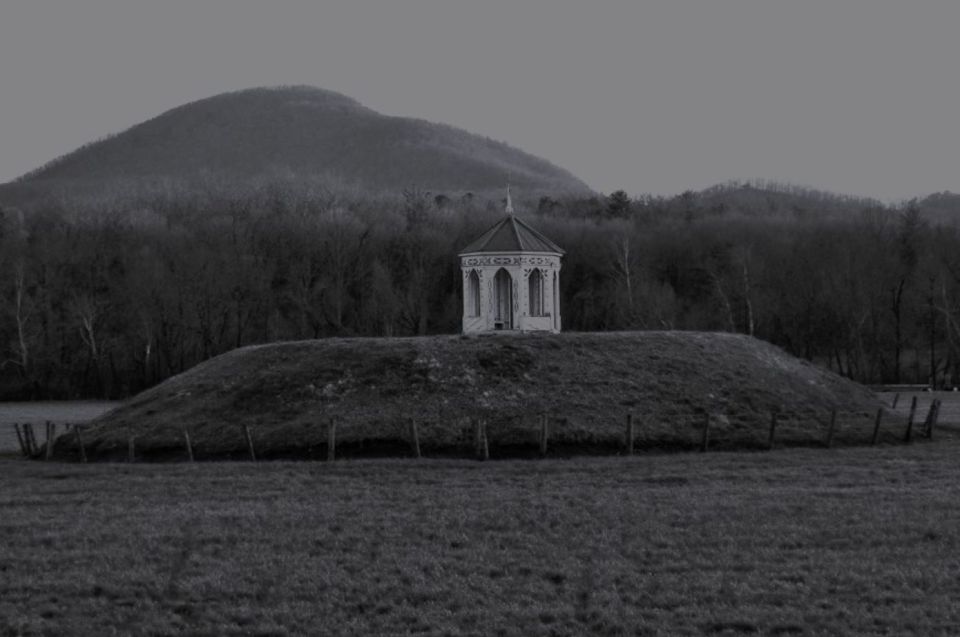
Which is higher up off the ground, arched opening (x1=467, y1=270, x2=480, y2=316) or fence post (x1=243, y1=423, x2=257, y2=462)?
arched opening (x1=467, y1=270, x2=480, y2=316)

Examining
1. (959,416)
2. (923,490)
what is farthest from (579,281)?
(923,490)

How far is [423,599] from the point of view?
17.0 metres

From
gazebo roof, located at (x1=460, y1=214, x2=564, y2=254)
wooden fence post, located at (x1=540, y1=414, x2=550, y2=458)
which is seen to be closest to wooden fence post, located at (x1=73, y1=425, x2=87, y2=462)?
wooden fence post, located at (x1=540, y1=414, x2=550, y2=458)

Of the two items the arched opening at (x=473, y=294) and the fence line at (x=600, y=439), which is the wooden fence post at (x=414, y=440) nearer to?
the fence line at (x=600, y=439)

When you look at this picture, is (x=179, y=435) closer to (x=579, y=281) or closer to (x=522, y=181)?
(x=579, y=281)

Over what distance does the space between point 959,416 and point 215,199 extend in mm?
99442

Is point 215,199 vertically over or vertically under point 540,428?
over

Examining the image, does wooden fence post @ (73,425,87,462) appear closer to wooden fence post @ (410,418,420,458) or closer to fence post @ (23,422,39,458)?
fence post @ (23,422,39,458)

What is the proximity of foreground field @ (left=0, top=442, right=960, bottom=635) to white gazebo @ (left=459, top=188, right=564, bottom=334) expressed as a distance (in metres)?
18.2

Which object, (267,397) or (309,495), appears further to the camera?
(267,397)

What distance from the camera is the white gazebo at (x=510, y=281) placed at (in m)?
48.6

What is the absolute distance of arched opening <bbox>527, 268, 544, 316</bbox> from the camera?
4975cm

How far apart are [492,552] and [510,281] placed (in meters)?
29.9

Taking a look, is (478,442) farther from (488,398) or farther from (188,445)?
(188,445)
